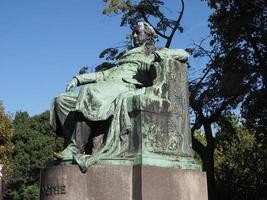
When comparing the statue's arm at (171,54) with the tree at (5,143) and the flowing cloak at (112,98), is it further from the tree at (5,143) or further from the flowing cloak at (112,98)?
the tree at (5,143)

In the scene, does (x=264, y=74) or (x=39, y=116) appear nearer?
(x=264, y=74)

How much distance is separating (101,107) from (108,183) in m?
1.08

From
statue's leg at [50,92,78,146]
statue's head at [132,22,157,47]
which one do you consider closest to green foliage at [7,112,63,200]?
statue's head at [132,22,157,47]

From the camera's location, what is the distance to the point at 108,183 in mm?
6395

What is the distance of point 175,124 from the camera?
714cm

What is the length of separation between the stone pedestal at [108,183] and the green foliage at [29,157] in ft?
85.7

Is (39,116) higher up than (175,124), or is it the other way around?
(39,116)

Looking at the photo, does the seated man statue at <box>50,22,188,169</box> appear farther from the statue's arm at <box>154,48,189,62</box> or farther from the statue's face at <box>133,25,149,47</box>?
the statue's face at <box>133,25,149,47</box>

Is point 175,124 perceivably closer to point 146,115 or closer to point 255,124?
point 146,115

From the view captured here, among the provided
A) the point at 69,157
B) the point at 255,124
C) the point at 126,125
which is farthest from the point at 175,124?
the point at 255,124

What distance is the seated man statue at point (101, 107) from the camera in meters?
6.79

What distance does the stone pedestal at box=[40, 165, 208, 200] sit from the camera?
6.37m

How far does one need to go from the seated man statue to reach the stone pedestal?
16cm

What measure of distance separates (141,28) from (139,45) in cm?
26
